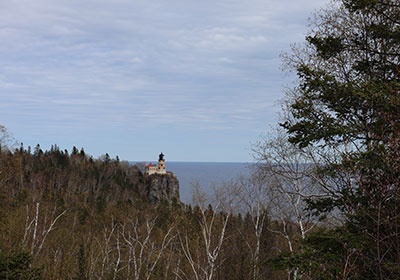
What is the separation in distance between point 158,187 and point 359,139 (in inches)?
3722

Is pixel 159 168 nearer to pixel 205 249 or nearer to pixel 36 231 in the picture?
pixel 205 249

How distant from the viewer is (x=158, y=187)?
103250 mm

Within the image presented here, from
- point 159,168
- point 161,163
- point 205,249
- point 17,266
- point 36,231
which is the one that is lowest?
point 205,249

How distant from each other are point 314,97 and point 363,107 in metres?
1.70

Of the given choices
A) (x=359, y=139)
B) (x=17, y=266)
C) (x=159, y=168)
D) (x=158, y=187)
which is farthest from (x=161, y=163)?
(x=359, y=139)

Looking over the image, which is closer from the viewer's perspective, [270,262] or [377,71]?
[270,262]

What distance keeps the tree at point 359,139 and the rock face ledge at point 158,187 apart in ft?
297

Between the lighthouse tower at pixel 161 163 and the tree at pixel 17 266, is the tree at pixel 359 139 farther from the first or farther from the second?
the lighthouse tower at pixel 161 163

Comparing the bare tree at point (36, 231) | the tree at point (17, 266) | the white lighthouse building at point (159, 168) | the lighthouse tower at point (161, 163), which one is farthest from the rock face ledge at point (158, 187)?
the tree at point (17, 266)

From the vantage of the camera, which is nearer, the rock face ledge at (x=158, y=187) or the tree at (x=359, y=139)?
the tree at (x=359, y=139)

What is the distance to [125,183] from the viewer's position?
3863 inches

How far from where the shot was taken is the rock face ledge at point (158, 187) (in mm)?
101750

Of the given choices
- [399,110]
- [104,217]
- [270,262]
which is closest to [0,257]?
[270,262]

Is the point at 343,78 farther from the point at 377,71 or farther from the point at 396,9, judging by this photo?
the point at 396,9
